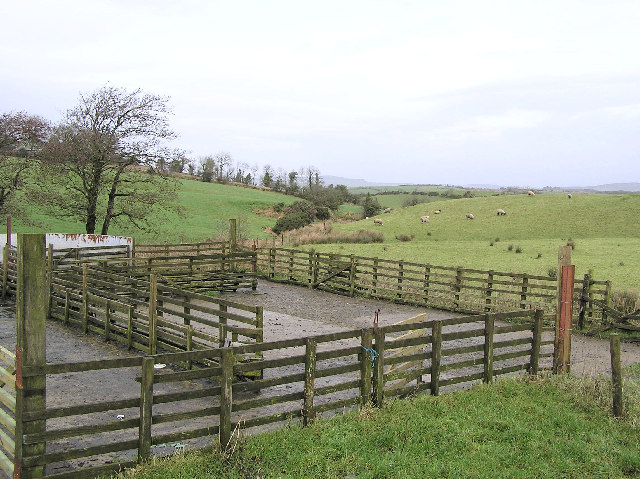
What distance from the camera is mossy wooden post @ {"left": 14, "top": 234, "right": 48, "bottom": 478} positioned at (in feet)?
17.1

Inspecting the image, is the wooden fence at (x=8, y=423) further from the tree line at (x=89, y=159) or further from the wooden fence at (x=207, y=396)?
the tree line at (x=89, y=159)

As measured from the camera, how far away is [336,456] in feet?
19.9

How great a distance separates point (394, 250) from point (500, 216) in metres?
22.7

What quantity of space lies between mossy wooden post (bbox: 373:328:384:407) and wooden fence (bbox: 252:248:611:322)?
930 cm

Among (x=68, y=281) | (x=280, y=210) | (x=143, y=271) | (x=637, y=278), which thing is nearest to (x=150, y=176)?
(x=143, y=271)

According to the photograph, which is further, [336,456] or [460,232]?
[460,232]

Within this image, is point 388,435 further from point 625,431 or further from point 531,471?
point 625,431

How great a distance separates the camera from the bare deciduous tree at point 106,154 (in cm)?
2853

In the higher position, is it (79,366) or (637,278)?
(79,366)

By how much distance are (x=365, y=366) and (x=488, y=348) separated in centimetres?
255

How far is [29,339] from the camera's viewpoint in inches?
207

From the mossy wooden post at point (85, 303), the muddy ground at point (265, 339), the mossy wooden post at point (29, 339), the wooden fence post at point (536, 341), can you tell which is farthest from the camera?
the mossy wooden post at point (85, 303)

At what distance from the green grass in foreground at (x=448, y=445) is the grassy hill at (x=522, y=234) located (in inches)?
664

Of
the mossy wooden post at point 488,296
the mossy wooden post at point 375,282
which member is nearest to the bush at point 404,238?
the mossy wooden post at point 375,282
